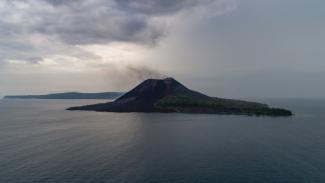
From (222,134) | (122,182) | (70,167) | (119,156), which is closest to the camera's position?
(122,182)

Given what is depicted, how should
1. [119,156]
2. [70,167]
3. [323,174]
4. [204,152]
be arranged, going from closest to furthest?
1. [323,174]
2. [70,167]
3. [119,156]
4. [204,152]

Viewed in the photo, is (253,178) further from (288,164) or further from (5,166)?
(5,166)

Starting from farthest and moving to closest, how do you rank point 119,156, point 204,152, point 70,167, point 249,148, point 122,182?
point 249,148
point 204,152
point 119,156
point 70,167
point 122,182

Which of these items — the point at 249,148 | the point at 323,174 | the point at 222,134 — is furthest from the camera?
the point at 222,134

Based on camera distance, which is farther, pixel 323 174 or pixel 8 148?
pixel 8 148

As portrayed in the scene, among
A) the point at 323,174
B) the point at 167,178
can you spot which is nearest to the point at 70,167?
the point at 167,178

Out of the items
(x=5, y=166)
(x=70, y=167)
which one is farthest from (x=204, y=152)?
(x=5, y=166)

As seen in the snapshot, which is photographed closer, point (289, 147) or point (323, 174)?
point (323, 174)

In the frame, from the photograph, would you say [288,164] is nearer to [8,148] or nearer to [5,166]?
[5,166]
